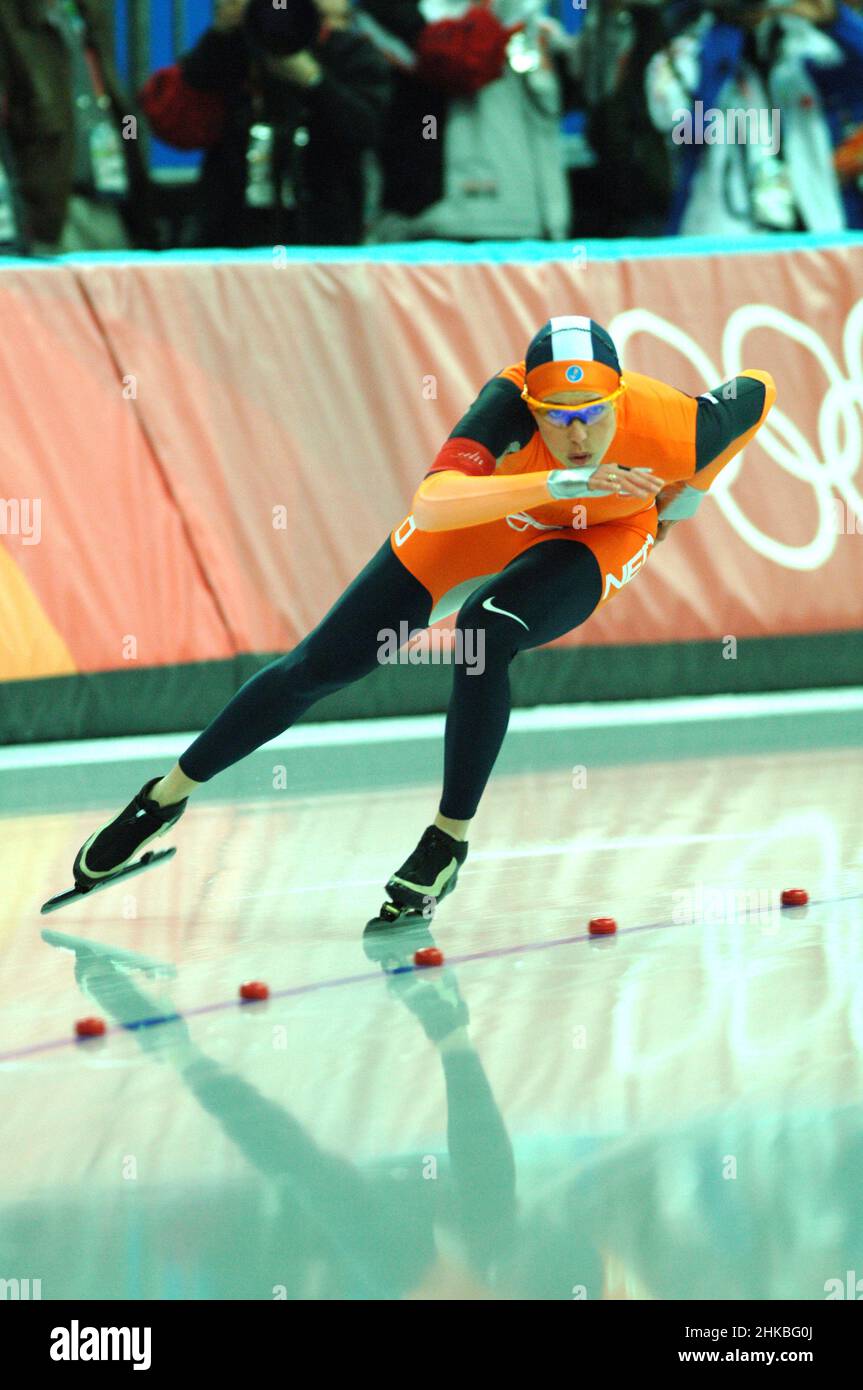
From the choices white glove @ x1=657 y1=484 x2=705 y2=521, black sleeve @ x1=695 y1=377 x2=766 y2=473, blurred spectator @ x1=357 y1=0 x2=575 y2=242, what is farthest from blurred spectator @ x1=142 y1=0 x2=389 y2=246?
white glove @ x1=657 y1=484 x2=705 y2=521

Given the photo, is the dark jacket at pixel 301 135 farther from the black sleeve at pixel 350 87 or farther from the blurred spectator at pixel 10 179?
the blurred spectator at pixel 10 179

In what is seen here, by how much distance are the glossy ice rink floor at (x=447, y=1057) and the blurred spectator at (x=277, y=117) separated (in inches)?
147

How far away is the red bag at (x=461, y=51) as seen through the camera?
8578 mm

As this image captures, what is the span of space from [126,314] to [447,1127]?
17.8ft

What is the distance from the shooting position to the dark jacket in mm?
8445

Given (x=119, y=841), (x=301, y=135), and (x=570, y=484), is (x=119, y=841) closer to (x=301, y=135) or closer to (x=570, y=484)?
(x=570, y=484)

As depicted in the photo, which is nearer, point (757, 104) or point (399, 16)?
point (399, 16)

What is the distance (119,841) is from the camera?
4.55 metres

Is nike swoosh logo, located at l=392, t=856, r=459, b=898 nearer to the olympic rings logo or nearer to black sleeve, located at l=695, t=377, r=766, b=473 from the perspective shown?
black sleeve, located at l=695, t=377, r=766, b=473

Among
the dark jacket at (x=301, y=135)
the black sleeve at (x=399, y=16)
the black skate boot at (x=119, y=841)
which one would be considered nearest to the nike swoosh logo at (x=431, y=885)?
the black skate boot at (x=119, y=841)

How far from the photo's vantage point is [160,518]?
7582mm

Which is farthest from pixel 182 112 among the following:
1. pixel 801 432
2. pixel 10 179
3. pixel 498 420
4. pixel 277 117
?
pixel 498 420

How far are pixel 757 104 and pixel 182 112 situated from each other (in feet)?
9.98
